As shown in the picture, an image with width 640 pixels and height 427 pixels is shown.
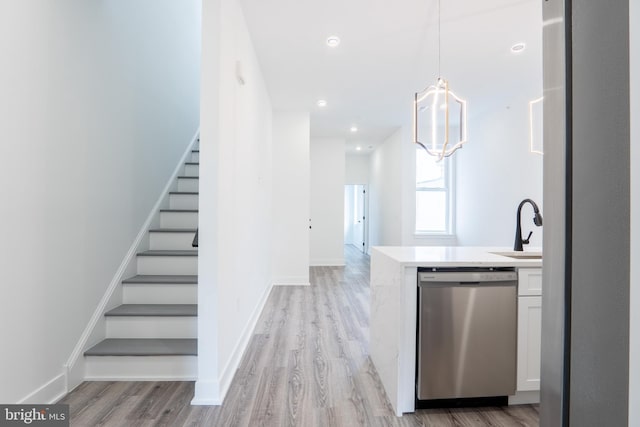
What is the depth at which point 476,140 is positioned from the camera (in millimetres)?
5645

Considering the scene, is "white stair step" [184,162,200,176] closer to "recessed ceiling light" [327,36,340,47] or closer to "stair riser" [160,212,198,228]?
"stair riser" [160,212,198,228]

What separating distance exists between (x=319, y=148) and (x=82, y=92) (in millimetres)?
5092

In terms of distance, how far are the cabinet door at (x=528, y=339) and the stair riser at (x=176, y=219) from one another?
2.89 m

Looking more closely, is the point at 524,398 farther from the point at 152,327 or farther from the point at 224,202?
the point at 152,327

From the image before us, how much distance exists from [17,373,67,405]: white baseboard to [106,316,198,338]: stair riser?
433 millimetres

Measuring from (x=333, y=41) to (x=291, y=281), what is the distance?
3.56m

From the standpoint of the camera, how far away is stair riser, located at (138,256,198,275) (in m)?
2.71

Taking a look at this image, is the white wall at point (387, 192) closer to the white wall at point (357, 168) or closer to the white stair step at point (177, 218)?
the white wall at point (357, 168)

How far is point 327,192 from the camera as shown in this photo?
6820 millimetres

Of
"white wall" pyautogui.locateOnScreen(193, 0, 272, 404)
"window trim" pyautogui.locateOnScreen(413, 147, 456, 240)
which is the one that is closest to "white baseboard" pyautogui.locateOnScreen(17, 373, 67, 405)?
"white wall" pyautogui.locateOnScreen(193, 0, 272, 404)

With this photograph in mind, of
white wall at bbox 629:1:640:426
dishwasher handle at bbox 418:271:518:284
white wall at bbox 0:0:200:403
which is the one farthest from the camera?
dishwasher handle at bbox 418:271:518:284

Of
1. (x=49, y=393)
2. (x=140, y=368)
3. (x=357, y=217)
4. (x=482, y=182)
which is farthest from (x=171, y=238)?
(x=357, y=217)

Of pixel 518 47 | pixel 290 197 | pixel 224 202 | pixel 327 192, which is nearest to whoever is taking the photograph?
pixel 224 202

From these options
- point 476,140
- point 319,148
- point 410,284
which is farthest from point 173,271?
point 476,140
